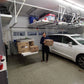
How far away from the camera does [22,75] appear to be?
2.15m

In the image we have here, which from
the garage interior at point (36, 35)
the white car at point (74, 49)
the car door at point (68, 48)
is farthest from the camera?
the car door at point (68, 48)

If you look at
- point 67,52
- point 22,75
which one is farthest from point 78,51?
point 22,75

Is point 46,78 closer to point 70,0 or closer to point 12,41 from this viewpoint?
point 70,0

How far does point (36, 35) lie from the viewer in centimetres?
529

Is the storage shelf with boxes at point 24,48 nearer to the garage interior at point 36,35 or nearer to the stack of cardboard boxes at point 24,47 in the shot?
the stack of cardboard boxes at point 24,47

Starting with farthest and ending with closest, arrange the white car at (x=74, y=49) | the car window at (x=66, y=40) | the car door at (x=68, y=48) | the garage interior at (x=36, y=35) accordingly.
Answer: the car window at (x=66, y=40)
the car door at (x=68, y=48)
the white car at (x=74, y=49)
the garage interior at (x=36, y=35)

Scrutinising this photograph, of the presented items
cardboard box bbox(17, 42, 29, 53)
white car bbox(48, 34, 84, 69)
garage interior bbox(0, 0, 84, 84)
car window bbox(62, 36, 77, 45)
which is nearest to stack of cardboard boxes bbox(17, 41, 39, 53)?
cardboard box bbox(17, 42, 29, 53)

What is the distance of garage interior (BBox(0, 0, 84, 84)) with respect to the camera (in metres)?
1.97

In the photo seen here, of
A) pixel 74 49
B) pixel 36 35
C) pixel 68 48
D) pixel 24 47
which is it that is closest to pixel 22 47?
pixel 24 47

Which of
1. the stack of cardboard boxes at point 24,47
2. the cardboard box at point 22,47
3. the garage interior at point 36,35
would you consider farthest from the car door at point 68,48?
the cardboard box at point 22,47

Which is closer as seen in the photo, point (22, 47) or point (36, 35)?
point (22, 47)

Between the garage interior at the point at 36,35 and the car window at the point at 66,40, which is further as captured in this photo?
the car window at the point at 66,40

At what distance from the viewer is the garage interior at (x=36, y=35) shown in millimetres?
1969

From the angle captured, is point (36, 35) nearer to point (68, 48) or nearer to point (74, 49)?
point (68, 48)
